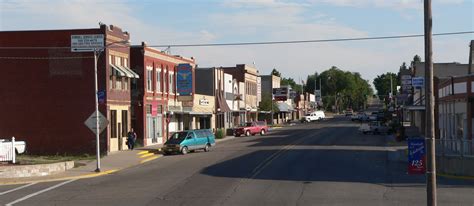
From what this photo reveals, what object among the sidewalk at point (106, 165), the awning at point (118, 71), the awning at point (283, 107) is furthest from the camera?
the awning at point (283, 107)

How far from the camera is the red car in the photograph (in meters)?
69.6

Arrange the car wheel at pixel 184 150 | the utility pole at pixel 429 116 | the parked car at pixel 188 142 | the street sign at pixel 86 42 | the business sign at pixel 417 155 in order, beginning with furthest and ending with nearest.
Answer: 1. the car wheel at pixel 184 150
2. the parked car at pixel 188 142
3. the street sign at pixel 86 42
4. the business sign at pixel 417 155
5. the utility pole at pixel 429 116

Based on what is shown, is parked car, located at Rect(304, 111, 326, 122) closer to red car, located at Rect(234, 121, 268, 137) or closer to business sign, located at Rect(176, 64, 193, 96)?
red car, located at Rect(234, 121, 268, 137)

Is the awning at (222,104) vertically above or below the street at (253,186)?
above

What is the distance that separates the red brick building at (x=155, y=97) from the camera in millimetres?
48469

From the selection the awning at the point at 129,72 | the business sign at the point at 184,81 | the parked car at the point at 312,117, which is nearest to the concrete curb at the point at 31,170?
the awning at the point at 129,72

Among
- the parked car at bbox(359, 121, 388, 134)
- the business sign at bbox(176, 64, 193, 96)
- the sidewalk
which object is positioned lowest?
the sidewalk

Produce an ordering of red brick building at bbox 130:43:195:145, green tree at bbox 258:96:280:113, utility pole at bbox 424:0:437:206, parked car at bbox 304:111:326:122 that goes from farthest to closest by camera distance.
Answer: parked car at bbox 304:111:326:122, green tree at bbox 258:96:280:113, red brick building at bbox 130:43:195:145, utility pole at bbox 424:0:437:206

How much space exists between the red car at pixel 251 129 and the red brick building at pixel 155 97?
11.6 metres

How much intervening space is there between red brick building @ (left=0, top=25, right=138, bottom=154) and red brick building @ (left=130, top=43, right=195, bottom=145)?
6587mm

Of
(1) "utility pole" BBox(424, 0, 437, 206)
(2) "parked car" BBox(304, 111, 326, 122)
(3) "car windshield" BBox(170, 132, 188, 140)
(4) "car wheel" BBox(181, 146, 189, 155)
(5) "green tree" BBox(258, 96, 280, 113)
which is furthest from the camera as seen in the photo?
(2) "parked car" BBox(304, 111, 326, 122)

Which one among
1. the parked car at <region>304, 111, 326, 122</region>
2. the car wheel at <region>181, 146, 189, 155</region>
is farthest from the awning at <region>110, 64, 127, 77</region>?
the parked car at <region>304, 111, 326, 122</region>

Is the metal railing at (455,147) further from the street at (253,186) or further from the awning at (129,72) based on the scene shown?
the awning at (129,72)

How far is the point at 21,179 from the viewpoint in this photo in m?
26.6
